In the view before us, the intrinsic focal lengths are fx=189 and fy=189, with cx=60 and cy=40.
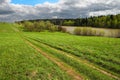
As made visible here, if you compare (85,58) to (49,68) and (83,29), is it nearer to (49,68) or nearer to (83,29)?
(49,68)

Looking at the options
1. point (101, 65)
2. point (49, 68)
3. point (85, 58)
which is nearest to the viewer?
point (49, 68)

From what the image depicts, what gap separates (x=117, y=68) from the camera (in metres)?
21.2

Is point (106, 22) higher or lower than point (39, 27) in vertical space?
higher

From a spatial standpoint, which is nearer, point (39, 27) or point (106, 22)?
point (106, 22)

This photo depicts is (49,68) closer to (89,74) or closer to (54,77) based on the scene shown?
(54,77)

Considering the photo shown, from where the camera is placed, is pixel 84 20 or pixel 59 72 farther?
pixel 84 20

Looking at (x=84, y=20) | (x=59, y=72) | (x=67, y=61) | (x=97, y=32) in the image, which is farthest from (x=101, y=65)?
(x=84, y=20)

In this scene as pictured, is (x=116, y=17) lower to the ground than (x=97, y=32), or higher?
higher

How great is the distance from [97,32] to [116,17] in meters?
26.3

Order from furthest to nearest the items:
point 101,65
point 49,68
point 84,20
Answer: point 84,20 < point 101,65 < point 49,68

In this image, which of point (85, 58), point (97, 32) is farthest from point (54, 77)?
point (97, 32)

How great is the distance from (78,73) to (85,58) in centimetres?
856

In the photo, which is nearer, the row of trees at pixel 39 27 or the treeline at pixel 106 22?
the treeline at pixel 106 22

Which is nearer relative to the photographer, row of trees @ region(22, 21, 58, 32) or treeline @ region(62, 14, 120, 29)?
treeline @ region(62, 14, 120, 29)
